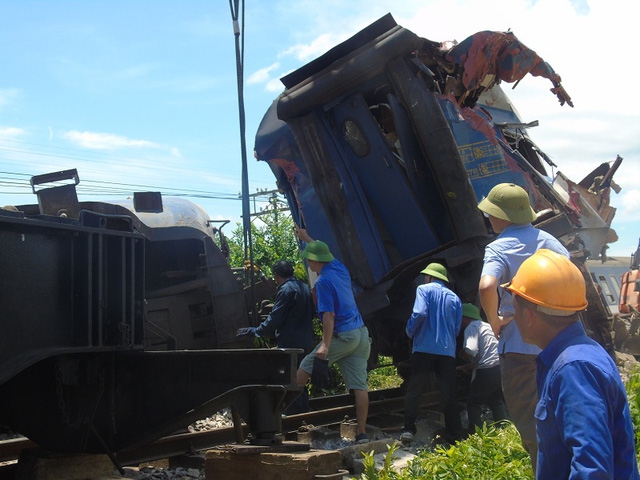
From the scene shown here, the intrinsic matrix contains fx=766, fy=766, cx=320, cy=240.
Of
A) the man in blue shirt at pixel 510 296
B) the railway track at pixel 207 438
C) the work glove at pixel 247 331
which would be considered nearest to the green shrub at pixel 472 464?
the man in blue shirt at pixel 510 296

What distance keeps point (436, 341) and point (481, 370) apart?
18.7 inches

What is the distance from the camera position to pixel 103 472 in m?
4.96

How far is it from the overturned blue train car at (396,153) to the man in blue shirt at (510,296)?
262cm

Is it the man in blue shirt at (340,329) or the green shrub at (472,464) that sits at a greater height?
the man in blue shirt at (340,329)

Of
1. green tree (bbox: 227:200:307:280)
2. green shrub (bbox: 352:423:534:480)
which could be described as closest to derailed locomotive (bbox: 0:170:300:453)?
green shrub (bbox: 352:423:534:480)

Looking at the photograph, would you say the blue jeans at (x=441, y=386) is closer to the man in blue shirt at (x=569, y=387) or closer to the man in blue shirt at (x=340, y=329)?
the man in blue shirt at (x=340, y=329)

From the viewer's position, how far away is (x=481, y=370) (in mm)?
6844

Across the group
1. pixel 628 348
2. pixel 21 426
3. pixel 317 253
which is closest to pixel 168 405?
pixel 21 426

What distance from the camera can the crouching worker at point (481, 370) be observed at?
6.79 metres

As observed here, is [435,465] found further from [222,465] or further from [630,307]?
[630,307]

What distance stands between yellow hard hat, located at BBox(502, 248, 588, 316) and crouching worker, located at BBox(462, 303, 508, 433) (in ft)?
14.1

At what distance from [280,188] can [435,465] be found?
494cm

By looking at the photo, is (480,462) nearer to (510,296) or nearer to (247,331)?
(510,296)

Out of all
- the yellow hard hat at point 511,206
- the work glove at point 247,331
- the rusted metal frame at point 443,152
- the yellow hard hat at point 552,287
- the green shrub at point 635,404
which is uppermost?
the rusted metal frame at point 443,152
